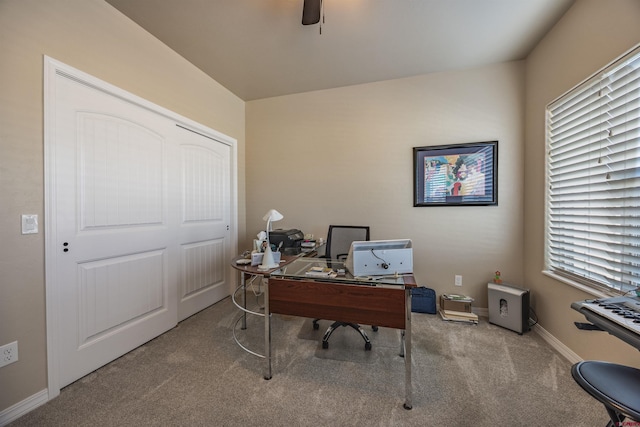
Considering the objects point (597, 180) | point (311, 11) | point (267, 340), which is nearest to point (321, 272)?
point (267, 340)

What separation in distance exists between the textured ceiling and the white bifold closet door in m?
0.79

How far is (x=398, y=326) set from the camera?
1479 mm

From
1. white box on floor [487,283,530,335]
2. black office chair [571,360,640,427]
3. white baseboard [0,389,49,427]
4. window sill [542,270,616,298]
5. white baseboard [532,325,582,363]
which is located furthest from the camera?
white box on floor [487,283,530,335]

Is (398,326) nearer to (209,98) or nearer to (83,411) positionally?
(83,411)

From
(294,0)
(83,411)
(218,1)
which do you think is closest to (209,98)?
(218,1)

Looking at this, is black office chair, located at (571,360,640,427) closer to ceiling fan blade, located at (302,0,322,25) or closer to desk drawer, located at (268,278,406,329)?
desk drawer, located at (268,278,406,329)

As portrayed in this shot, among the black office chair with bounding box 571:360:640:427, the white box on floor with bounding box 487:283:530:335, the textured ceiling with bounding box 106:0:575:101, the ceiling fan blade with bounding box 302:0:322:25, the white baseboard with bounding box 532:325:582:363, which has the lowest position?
the white baseboard with bounding box 532:325:582:363

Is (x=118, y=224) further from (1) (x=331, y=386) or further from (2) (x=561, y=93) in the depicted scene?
(2) (x=561, y=93)

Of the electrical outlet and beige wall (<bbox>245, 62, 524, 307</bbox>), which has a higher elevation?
beige wall (<bbox>245, 62, 524, 307</bbox>)

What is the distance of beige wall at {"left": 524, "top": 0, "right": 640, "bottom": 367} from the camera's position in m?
1.52

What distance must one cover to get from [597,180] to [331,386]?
235 cm

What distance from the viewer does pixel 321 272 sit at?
1.75 m

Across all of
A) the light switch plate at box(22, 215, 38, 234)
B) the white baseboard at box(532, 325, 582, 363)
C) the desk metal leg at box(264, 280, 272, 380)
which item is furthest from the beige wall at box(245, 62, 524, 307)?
the light switch plate at box(22, 215, 38, 234)

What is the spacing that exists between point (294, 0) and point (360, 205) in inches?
82.1
